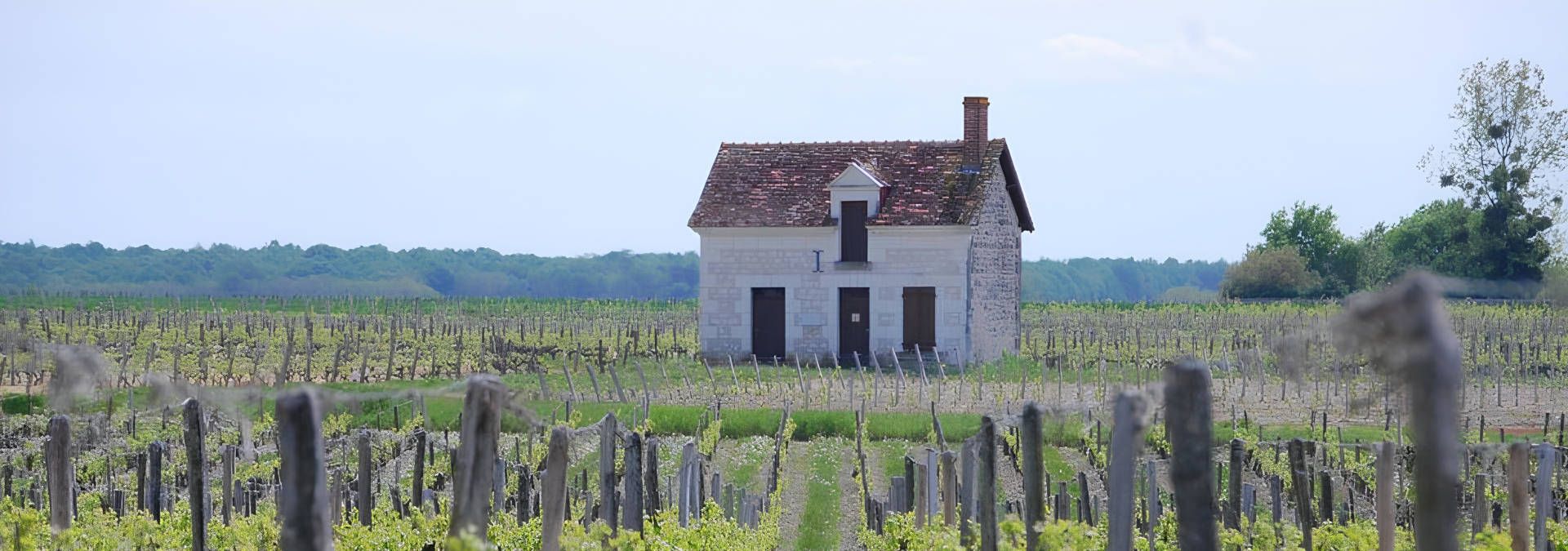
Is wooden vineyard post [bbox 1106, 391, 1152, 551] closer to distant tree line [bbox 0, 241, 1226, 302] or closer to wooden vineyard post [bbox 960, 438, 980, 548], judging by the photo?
wooden vineyard post [bbox 960, 438, 980, 548]

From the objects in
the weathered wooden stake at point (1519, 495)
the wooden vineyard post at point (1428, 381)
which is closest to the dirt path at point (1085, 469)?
the weathered wooden stake at point (1519, 495)

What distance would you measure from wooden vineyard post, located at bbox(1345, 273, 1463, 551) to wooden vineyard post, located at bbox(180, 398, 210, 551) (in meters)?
4.11

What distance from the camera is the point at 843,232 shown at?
29000mm

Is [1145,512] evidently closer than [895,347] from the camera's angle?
Yes

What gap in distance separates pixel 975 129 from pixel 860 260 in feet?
12.2

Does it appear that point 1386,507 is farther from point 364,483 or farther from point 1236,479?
point 364,483

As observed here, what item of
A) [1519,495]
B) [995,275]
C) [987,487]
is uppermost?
[995,275]

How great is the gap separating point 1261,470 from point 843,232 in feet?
47.7

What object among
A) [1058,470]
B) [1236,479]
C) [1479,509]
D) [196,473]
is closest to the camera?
[196,473]

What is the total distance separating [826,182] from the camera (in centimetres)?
2992

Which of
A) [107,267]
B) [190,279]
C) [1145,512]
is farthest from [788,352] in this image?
[107,267]

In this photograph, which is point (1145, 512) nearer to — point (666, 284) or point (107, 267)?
point (107, 267)

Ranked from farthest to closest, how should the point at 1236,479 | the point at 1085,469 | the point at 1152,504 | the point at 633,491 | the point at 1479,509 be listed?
1. the point at 1085,469
2. the point at 1479,509
3. the point at 1152,504
4. the point at 1236,479
5. the point at 633,491

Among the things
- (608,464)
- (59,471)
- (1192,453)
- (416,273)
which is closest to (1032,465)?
(1192,453)
